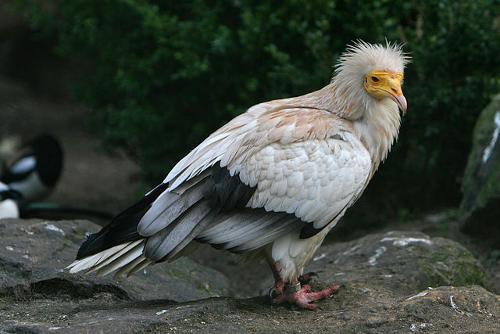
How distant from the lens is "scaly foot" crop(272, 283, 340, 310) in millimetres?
5023

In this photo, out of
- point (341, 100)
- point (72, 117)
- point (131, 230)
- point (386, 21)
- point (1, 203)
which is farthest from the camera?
point (72, 117)

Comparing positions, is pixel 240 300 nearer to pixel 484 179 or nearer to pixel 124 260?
Answer: pixel 124 260

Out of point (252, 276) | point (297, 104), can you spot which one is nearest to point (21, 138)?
point (252, 276)

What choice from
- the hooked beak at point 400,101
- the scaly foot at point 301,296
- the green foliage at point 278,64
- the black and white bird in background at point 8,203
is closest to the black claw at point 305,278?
the scaly foot at point 301,296

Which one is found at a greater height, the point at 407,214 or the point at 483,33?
the point at 483,33

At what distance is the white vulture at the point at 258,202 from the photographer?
4902 mm

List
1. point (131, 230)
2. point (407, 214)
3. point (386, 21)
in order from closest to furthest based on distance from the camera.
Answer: point (131, 230) < point (386, 21) < point (407, 214)

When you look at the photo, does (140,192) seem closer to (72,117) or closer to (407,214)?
(407,214)

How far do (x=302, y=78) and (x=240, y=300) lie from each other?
330 centimetres

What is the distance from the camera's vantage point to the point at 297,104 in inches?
214

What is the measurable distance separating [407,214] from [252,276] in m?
1.52

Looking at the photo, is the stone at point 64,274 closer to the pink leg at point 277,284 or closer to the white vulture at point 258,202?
the white vulture at point 258,202

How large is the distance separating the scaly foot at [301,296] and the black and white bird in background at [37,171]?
23.1ft

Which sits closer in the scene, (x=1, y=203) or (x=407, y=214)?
(x=407, y=214)
